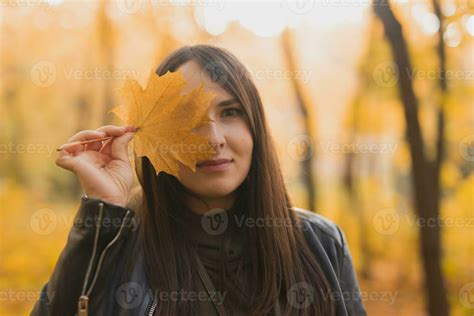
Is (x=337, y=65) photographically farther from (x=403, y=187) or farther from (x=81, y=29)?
(x=81, y=29)

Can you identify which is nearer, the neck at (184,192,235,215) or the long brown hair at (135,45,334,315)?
the long brown hair at (135,45,334,315)

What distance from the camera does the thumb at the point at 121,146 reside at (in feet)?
5.56

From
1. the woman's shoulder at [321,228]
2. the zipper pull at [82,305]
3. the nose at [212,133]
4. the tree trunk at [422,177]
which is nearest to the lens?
the zipper pull at [82,305]

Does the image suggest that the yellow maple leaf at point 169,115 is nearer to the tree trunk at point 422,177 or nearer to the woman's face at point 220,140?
the woman's face at point 220,140

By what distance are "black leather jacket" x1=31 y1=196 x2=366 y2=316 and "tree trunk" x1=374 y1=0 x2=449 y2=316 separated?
2.42m

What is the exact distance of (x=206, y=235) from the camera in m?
1.92

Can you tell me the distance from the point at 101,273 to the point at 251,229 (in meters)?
0.60

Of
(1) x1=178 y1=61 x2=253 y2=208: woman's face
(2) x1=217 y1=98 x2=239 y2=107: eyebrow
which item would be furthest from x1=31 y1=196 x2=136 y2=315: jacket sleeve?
(2) x1=217 y1=98 x2=239 y2=107: eyebrow

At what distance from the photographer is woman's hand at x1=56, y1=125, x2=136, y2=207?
1.64 m

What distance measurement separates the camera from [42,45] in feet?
27.1

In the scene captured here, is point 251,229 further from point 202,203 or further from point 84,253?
point 84,253

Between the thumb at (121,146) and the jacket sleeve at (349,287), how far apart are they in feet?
3.32

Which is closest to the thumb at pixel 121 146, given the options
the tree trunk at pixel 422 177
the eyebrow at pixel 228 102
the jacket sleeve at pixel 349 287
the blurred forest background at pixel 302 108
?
Answer: the eyebrow at pixel 228 102

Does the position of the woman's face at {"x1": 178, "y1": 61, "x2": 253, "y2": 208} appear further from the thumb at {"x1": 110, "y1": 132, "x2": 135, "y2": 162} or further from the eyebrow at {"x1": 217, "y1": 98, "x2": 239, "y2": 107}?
the thumb at {"x1": 110, "y1": 132, "x2": 135, "y2": 162}
